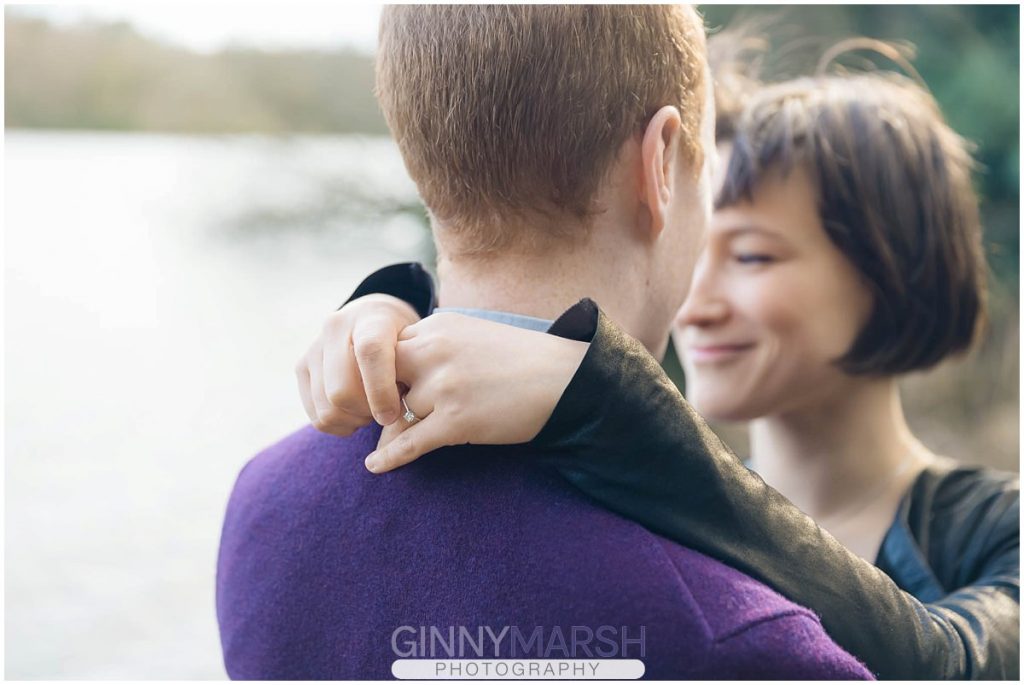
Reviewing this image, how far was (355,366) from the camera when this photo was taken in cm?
91

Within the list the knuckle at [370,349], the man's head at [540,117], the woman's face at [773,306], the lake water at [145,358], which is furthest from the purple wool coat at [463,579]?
the lake water at [145,358]

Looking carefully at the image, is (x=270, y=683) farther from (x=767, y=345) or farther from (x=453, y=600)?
(x=767, y=345)

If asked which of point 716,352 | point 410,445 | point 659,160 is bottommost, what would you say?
point 716,352

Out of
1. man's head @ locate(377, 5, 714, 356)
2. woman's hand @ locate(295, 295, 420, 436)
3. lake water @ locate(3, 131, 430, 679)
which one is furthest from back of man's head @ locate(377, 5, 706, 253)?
lake water @ locate(3, 131, 430, 679)

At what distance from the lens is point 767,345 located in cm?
153

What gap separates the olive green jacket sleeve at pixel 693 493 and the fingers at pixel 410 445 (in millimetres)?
93

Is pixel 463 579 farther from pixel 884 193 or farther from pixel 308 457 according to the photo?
pixel 884 193

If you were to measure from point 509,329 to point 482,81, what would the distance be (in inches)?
9.2

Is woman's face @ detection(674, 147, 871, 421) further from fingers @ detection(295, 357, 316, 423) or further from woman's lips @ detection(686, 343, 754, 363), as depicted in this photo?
fingers @ detection(295, 357, 316, 423)

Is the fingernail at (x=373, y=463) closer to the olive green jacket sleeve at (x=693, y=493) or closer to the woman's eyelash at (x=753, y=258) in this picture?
the olive green jacket sleeve at (x=693, y=493)

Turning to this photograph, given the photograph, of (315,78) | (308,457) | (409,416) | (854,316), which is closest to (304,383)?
(308,457)

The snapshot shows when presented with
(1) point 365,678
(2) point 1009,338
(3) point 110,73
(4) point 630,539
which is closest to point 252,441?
(3) point 110,73

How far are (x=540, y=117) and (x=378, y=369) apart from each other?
0.91 feet

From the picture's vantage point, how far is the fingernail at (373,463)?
902mm
